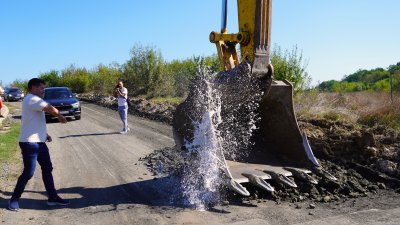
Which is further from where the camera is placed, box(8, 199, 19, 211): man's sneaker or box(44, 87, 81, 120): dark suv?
box(44, 87, 81, 120): dark suv

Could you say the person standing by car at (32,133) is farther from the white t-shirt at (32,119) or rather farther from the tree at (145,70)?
the tree at (145,70)

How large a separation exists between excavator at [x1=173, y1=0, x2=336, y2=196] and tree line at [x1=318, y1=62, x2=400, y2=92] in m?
9.00

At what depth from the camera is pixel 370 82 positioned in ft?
131

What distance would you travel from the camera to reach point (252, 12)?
23.1 feet

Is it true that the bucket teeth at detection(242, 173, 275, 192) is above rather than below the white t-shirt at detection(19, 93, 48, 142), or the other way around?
below

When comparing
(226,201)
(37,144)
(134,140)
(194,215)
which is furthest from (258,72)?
(134,140)

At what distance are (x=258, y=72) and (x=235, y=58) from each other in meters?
1.57

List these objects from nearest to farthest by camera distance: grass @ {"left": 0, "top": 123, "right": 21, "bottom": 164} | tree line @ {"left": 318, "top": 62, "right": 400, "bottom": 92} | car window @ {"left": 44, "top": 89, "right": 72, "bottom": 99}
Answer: grass @ {"left": 0, "top": 123, "right": 21, "bottom": 164} < tree line @ {"left": 318, "top": 62, "right": 400, "bottom": 92} < car window @ {"left": 44, "top": 89, "right": 72, "bottom": 99}

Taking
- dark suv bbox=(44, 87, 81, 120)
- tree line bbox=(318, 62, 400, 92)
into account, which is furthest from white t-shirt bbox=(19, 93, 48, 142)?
dark suv bbox=(44, 87, 81, 120)

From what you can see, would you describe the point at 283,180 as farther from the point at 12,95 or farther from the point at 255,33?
the point at 12,95

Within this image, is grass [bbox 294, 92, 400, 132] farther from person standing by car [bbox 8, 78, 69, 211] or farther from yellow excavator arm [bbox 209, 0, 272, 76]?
person standing by car [bbox 8, 78, 69, 211]

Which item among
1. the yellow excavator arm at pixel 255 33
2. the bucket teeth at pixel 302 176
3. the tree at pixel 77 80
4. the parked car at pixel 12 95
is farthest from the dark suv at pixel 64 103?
the tree at pixel 77 80

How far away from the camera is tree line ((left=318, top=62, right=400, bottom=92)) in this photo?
1627 centimetres

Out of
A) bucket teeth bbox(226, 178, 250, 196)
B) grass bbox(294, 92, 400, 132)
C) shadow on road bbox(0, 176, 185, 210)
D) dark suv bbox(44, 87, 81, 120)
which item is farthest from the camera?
dark suv bbox(44, 87, 81, 120)
